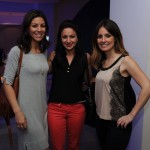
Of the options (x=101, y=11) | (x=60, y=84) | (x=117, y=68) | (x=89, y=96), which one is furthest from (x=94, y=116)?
(x=101, y=11)

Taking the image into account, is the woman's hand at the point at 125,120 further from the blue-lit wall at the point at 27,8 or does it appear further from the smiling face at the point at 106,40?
the blue-lit wall at the point at 27,8

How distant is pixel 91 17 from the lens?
478cm

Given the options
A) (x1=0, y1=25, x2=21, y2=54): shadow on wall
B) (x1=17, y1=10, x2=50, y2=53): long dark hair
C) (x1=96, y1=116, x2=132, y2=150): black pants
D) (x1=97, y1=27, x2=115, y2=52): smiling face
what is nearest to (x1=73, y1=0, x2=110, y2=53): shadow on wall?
(x1=97, y1=27, x2=115, y2=52): smiling face

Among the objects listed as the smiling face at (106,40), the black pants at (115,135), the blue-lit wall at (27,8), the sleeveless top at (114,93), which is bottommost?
the black pants at (115,135)

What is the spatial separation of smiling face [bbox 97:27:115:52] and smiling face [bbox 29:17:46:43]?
1.64 feet

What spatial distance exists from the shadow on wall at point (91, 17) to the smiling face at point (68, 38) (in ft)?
7.75

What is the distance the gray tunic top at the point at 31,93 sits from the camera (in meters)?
1.84

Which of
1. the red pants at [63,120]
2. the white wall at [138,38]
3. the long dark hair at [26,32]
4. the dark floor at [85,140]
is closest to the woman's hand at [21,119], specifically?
the red pants at [63,120]

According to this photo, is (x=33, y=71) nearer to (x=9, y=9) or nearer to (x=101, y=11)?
(x=101, y=11)

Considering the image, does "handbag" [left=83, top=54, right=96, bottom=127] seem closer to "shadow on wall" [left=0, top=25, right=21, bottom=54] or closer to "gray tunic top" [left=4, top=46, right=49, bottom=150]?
"gray tunic top" [left=4, top=46, right=49, bottom=150]

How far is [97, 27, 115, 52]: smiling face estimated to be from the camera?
188 cm

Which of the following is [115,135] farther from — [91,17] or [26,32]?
[91,17]

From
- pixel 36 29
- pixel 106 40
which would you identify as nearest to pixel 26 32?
pixel 36 29

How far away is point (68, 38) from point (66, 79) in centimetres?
38
